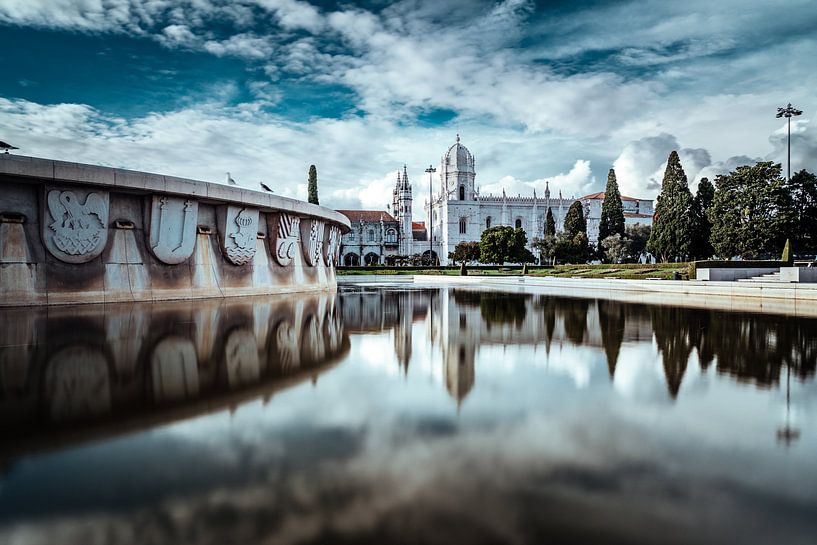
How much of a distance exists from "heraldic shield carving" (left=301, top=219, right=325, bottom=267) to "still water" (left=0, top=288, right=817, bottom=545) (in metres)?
13.2

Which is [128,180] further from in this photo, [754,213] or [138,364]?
[754,213]

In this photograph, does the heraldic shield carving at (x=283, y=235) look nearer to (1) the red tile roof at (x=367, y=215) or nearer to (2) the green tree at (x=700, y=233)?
(2) the green tree at (x=700, y=233)

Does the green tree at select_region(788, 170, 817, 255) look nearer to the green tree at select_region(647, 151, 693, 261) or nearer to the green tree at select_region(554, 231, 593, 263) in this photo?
the green tree at select_region(647, 151, 693, 261)

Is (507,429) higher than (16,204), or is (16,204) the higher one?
(16,204)

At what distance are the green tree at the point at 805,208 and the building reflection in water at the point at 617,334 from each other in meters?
31.0

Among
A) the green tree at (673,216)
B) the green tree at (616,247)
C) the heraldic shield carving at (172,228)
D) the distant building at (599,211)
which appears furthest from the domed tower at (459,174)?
the heraldic shield carving at (172,228)

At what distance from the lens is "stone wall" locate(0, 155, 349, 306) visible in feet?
39.2

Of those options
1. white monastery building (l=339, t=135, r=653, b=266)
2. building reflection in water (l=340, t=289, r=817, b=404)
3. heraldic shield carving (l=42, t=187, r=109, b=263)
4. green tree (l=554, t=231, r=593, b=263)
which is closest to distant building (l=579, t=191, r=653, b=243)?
white monastery building (l=339, t=135, r=653, b=266)

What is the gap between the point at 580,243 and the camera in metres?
56.4

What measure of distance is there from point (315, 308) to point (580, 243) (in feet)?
156

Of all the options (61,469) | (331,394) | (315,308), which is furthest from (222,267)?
(61,469)

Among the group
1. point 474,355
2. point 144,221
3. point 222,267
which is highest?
point 144,221

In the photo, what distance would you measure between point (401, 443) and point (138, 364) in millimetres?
3687

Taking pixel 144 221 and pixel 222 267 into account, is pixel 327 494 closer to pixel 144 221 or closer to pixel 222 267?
pixel 144 221
